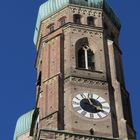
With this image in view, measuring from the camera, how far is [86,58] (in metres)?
43.6

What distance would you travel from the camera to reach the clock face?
129ft

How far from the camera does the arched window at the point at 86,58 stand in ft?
141

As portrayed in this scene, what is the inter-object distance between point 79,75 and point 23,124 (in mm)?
9151

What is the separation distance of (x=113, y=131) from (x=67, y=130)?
2.60m

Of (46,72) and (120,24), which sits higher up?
(120,24)

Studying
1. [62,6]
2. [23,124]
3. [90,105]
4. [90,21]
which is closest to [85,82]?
[90,105]

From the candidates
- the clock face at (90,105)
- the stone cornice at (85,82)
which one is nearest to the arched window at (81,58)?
the stone cornice at (85,82)

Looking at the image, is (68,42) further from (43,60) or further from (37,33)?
(37,33)

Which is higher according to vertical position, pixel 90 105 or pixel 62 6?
pixel 62 6

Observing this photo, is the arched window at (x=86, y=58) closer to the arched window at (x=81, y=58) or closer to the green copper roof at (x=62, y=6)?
the arched window at (x=81, y=58)

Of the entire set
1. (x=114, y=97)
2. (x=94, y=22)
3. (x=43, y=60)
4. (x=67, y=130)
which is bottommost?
(x=67, y=130)

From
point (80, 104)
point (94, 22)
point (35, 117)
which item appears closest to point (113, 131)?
point (80, 104)

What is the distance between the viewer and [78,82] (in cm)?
4141

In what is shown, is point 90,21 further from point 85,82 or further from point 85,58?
point 85,82
